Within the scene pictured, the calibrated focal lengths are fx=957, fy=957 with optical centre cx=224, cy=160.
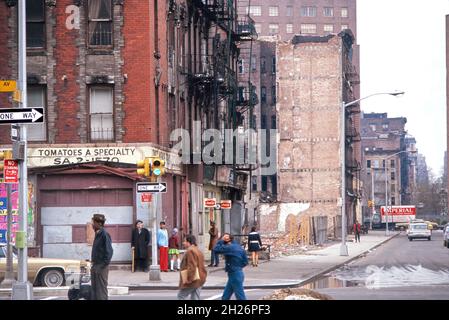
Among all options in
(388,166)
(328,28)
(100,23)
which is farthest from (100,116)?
(388,166)

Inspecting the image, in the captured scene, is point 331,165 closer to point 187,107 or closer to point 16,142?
point 187,107

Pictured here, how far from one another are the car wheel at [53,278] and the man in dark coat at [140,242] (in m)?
7.15

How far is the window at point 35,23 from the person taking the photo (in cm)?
3584

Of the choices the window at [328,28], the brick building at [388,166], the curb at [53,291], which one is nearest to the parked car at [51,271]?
the curb at [53,291]

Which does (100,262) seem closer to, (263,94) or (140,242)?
(140,242)

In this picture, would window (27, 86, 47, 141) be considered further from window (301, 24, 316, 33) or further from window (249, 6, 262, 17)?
window (301, 24, 316, 33)

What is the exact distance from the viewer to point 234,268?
18.5m

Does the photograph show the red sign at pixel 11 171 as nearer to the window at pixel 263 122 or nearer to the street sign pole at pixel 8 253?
the street sign pole at pixel 8 253

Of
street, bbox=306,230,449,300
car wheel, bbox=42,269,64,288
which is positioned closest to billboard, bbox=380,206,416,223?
street, bbox=306,230,449,300

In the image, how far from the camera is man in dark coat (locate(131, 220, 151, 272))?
3419cm

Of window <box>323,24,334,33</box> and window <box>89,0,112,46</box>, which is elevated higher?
window <box>323,24,334,33</box>

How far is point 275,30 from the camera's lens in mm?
137375

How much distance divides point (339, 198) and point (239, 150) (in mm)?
42116

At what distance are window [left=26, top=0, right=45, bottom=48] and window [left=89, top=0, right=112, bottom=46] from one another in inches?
71.3
